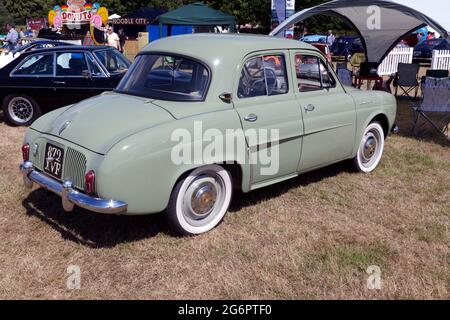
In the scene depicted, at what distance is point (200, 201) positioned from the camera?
13.6ft

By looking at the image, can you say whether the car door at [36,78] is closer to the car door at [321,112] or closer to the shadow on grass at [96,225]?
the shadow on grass at [96,225]

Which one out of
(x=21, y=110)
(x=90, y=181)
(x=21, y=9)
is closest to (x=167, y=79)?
(x=90, y=181)

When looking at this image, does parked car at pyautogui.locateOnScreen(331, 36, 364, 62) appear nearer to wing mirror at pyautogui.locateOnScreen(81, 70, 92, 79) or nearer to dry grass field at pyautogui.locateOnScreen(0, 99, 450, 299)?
wing mirror at pyautogui.locateOnScreen(81, 70, 92, 79)

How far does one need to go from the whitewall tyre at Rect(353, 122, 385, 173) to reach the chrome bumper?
356 centimetres

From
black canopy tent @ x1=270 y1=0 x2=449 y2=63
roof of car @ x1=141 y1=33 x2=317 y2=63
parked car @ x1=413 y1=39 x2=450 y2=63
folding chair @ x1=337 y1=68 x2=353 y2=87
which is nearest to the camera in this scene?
roof of car @ x1=141 y1=33 x2=317 y2=63

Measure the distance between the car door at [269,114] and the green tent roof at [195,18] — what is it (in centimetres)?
1550

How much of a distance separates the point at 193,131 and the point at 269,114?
37.7 inches

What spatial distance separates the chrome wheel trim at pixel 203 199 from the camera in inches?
160

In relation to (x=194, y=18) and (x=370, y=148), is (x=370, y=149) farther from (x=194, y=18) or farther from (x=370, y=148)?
(x=194, y=18)

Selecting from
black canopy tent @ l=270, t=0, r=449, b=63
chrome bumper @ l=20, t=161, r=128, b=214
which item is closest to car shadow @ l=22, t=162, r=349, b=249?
chrome bumper @ l=20, t=161, r=128, b=214

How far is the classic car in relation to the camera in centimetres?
362

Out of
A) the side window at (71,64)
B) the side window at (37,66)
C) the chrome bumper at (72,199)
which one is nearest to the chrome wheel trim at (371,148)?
the chrome bumper at (72,199)

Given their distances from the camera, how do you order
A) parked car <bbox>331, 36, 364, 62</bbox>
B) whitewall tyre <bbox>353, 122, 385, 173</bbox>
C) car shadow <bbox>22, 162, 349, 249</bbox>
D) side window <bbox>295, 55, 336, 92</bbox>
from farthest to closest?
1. parked car <bbox>331, 36, 364, 62</bbox>
2. whitewall tyre <bbox>353, 122, 385, 173</bbox>
3. side window <bbox>295, 55, 336, 92</bbox>
4. car shadow <bbox>22, 162, 349, 249</bbox>
